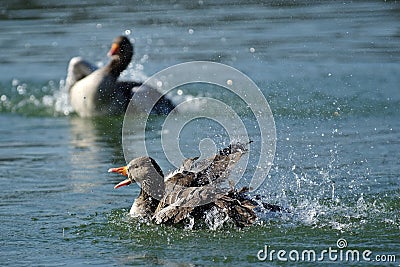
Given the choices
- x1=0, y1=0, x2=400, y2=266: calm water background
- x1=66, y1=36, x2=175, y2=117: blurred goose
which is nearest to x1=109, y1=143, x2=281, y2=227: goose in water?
x1=0, y1=0, x2=400, y2=266: calm water background

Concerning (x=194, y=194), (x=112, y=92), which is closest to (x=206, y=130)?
(x=112, y=92)

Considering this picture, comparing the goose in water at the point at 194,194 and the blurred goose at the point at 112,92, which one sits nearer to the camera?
the goose in water at the point at 194,194

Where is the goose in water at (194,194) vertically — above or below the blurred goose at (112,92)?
below

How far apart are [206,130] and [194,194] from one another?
366 centimetres

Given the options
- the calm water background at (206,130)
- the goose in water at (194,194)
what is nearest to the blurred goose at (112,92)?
the calm water background at (206,130)

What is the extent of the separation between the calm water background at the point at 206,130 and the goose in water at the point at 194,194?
13cm

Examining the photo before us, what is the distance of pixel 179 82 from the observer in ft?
46.6

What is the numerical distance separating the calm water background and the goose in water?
13 centimetres

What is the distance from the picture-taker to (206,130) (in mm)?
10852

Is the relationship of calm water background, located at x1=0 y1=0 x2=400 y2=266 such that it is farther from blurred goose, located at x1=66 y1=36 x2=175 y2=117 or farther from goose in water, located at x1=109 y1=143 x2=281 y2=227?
blurred goose, located at x1=66 y1=36 x2=175 y2=117

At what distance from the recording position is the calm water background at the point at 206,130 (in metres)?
7.01

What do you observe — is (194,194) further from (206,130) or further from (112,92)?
(112,92)

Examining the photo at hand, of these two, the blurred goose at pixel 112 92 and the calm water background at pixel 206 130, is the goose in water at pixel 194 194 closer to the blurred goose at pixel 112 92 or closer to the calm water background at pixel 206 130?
the calm water background at pixel 206 130

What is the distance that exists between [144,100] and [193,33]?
4.84 m
